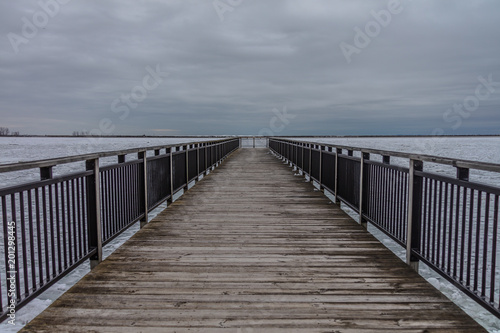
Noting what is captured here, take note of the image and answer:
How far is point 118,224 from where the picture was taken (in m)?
4.51

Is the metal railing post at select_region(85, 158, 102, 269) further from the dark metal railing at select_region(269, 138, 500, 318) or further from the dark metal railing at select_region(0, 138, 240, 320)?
the dark metal railing at select_region(269, 138, 500, 318)

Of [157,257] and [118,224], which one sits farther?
[118,224]

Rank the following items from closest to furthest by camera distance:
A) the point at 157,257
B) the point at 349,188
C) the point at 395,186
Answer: the point at 157,257, the point at 395,186, the point at 349,188

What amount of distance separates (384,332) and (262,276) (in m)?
1.27

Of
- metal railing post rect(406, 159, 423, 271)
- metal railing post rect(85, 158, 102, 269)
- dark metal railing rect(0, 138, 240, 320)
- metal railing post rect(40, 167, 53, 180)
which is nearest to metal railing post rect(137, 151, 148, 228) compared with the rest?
dark metal railing rect(0, 138, 240, 320)

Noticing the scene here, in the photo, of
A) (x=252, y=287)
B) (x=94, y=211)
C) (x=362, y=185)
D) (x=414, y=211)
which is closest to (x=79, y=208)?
(x=94, y=211)

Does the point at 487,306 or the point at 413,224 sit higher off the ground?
the point at 413,224

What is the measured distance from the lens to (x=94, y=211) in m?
3.87

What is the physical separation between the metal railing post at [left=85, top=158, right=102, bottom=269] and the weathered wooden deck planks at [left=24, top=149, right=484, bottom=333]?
15cm

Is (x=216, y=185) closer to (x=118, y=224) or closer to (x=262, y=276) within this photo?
(x=118, y=224)

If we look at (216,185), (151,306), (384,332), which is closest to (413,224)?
(384,332)

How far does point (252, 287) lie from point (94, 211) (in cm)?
187

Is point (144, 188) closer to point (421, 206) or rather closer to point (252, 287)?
point (252, 287)

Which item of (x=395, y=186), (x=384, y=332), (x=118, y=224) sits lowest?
(x=384, y=332)
